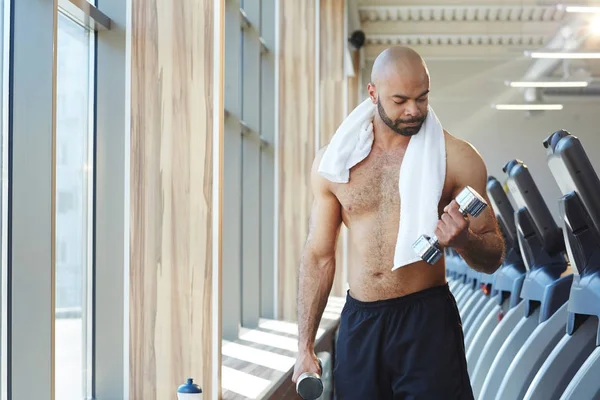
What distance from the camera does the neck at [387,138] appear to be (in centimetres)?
266

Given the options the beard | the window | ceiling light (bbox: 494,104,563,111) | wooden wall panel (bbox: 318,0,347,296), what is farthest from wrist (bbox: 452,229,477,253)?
ceiling light (bbox: 494,104,563,111)

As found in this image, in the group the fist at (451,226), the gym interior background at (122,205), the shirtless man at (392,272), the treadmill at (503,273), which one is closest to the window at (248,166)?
the gym interior background at (122,205)

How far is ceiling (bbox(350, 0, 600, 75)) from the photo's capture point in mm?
11992

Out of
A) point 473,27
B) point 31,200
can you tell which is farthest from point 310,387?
point 473,27

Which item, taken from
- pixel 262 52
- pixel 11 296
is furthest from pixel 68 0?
pixel 262 52

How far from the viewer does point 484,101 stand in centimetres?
1418

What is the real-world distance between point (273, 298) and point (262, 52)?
202 centimetres

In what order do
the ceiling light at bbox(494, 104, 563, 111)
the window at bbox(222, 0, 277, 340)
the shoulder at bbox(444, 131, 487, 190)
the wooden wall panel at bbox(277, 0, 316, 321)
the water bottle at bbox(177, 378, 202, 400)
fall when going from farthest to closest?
the ceiling light at bbox(494, 104, 563, 111), the wooden wall panel at bbox(277, 0, 316, 321), the window at bbox(222, 0, 277, 340), the water bottle at bbox(177, 378, 202, 400), the shoulder at bbox(444, 131, 487, 190)

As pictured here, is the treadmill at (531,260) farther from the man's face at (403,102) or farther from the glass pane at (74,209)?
the glass pane at (74,209)

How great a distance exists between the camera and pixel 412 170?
8.32 ft

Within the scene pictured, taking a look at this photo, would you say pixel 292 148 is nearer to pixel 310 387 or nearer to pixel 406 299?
pixel 406 299

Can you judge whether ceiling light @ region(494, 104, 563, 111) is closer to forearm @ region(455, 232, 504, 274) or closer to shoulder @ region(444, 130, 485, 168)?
shoulder @ region(444, 130, 485, 168)

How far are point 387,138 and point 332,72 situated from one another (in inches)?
279

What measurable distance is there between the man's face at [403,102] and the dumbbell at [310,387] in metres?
0.73
